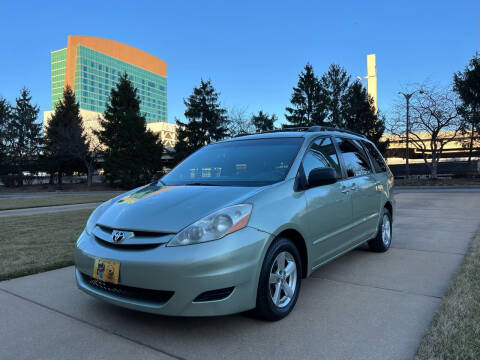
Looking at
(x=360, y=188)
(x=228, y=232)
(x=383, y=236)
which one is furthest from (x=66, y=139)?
(x=228, y=232)

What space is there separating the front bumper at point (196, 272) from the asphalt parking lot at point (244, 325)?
0.29m

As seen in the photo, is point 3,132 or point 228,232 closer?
point 228,232

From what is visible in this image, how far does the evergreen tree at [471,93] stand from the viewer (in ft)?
86.3

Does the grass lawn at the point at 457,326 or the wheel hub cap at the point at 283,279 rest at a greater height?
the wheel hub cap at the point at 283,279

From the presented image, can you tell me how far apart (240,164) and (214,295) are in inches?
63.7

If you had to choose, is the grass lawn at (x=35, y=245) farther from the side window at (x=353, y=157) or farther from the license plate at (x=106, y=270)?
the side window at (x=353, y=157)

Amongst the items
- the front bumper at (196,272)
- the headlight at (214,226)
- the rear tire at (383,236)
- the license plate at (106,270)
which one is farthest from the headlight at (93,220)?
the rear tire at (383,236)

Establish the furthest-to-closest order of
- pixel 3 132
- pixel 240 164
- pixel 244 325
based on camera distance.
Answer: pixel 3 132
pixel 240 164
pixel 244 325

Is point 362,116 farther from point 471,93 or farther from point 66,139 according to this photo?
point 66,139

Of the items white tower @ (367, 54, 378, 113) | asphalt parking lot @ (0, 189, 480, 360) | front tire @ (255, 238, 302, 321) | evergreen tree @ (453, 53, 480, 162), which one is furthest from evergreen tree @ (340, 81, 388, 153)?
white tower @ (367, 54, 378, 113)

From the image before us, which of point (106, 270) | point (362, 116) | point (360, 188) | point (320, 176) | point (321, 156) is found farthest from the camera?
point (362, 116)

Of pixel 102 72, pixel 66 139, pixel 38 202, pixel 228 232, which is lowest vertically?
pixel 38 202

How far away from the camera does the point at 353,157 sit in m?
4.80

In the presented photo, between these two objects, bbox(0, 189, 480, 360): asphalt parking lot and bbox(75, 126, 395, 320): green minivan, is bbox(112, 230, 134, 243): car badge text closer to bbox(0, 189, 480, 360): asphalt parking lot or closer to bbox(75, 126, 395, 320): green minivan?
bbox(75, 126, 395, 320): green minivan
